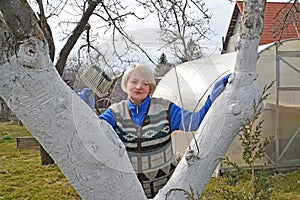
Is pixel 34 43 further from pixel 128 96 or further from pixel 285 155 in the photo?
pixel 285 155

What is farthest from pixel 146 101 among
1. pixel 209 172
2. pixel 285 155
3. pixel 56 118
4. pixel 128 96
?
pixel 285 155

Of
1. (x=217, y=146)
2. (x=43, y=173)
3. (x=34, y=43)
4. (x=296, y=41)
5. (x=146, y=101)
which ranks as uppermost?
(x=296, y=41)

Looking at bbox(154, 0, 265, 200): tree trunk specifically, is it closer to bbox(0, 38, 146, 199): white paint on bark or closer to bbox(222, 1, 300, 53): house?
bbox(0, 38, 146, 199): white paint on bark

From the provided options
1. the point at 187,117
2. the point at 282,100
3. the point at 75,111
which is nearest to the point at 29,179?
the point at 282,100

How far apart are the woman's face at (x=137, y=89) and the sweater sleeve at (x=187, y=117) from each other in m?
0.16

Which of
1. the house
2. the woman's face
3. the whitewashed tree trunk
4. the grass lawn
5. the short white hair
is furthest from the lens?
the grass lawn

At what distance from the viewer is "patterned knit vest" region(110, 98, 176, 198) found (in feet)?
4.85

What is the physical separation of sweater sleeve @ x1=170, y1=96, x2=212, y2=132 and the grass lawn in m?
2.44

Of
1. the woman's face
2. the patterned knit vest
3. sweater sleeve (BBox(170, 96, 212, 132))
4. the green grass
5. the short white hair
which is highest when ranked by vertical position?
the short white hair

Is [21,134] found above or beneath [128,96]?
beneath

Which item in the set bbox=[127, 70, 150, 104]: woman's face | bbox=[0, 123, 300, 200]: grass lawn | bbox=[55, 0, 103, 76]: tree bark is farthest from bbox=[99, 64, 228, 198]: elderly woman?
bbox=[55, 0, 103, 76]: tree bark

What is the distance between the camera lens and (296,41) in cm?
587

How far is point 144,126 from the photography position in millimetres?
1518

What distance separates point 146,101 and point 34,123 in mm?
660
